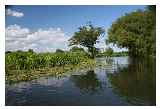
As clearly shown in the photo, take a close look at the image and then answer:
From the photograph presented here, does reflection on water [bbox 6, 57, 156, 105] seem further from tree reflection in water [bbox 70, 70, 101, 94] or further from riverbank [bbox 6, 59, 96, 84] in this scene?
riverbank [bbox 6, 59, 96, 84]

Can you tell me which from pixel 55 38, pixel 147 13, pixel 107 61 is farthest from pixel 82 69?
pixel 147 13

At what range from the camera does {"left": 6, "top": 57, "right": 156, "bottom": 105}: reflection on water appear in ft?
15.5

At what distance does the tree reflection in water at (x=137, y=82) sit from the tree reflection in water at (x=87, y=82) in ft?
0.80

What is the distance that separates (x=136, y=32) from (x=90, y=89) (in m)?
1.90

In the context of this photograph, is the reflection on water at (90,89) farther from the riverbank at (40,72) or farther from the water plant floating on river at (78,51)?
the riverbank at (40,72)

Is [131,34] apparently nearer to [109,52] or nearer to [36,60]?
[109,52]

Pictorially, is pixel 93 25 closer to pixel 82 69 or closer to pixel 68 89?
pixel 68 89

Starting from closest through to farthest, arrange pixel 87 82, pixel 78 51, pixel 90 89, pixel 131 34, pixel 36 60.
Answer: pixel 90 89 < pixel 87 82 < pixel 78 51 < pixel 36 60 < pixel 131 34

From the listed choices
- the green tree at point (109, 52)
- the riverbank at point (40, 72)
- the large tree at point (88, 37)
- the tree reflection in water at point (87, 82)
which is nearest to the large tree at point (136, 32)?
the green tree at point (109, 52)

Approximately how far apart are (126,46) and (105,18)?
1423mm

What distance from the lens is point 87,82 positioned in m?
5.69

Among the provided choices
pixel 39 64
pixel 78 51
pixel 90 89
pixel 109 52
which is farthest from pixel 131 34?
pixel 90 89

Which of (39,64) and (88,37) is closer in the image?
(88,37)
